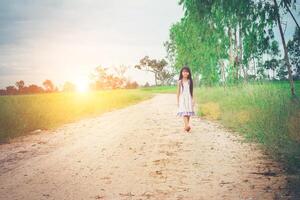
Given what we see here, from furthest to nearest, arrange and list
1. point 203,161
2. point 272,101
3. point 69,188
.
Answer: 1. point 272,101
2. point 203,161
3. point 69,188

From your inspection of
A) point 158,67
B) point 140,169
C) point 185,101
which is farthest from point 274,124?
point 158,67

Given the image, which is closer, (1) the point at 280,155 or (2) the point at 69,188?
(2) the point at 69,188

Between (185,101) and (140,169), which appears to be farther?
(185,101)

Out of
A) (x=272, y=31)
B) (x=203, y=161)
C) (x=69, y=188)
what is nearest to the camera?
(x=69, y=188)

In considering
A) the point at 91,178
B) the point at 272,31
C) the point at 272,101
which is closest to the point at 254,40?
the point at 272,31

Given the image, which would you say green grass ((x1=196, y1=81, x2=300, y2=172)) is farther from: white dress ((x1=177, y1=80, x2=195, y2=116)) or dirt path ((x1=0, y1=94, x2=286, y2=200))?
white dress ((x1=177, y1=80, x2=195, y2=116))

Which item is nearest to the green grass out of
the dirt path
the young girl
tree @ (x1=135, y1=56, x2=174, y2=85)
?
the dirt path

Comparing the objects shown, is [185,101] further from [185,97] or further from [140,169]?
[140,169]

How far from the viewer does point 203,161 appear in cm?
727

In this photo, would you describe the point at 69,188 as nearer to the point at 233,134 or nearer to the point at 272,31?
the point at 233,134

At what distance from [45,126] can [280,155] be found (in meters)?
11.3

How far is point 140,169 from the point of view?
671 centimetres

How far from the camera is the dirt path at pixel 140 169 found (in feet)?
17.4

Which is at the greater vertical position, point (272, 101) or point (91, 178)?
point (272, 101)
